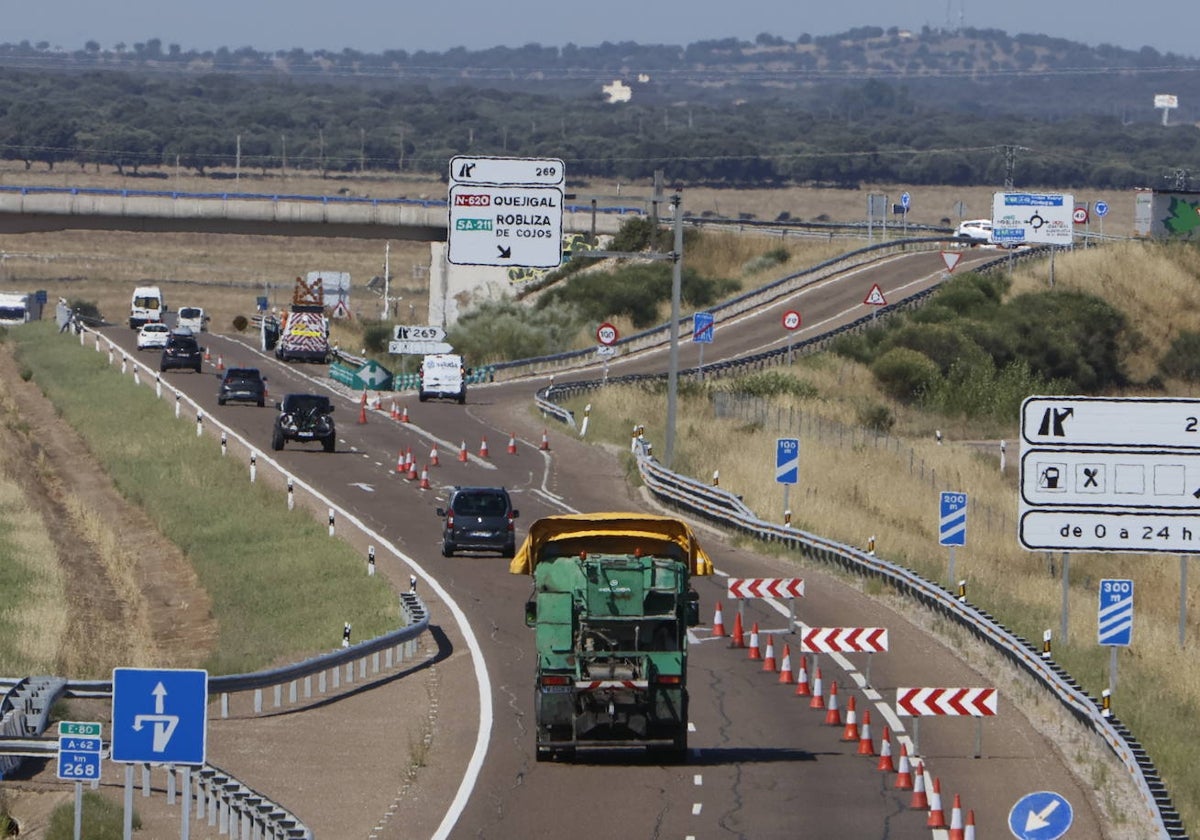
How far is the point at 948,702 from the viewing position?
67.8 ft

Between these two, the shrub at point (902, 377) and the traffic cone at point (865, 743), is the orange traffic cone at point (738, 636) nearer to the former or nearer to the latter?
the traffic cone at point (865, 743)

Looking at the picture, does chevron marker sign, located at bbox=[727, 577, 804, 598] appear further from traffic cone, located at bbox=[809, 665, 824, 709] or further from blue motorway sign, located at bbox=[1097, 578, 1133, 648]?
blue motorway sign, located at bbox=[1097, 578, 1133, 648]

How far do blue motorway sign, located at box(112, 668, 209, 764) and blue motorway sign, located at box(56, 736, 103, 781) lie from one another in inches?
51.1

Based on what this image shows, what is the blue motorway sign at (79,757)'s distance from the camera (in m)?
15.5

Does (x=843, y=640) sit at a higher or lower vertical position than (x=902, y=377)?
higher

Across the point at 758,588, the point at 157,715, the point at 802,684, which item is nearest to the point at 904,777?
the point at 802,684

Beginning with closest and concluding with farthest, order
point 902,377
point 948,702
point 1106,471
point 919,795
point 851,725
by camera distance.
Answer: point 919,795
point 948,702
point 1106,471
point 851,725
point 902,377

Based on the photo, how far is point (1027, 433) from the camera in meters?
21.7

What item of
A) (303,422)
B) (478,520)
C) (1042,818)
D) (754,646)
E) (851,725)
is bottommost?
(303,422)

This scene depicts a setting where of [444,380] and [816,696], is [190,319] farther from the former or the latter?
[816,696]

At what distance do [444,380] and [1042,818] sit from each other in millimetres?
55347

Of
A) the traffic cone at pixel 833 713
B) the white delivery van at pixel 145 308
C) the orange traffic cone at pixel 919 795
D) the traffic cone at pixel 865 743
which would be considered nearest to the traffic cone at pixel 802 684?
the traffic cone at pixel 833 713

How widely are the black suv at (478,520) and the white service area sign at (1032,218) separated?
Result: 191 feet

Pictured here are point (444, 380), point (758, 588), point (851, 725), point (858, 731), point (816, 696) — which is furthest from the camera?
point (444, 380)
